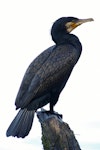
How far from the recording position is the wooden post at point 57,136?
827 centimetres

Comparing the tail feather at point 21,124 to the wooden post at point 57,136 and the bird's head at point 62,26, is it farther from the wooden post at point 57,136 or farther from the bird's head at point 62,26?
the bird's head at point 62,26

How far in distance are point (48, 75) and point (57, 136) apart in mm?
1334

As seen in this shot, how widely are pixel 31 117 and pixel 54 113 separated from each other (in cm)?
64

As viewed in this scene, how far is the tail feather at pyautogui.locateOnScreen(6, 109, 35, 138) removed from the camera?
869cm

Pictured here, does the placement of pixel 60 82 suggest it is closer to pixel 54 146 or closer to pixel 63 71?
pixel 63 71

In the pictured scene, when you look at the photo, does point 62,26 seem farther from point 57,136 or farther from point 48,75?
point 57,136

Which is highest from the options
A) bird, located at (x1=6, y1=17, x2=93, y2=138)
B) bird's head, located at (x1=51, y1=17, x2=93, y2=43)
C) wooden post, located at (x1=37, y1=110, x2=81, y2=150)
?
bird's head, located at (x1=51, y1=17, x2=93, y2=43)

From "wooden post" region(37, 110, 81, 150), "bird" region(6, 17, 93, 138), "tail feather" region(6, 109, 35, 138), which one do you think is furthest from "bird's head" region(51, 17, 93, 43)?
"wooden post" region(37, 110, 81, 150)

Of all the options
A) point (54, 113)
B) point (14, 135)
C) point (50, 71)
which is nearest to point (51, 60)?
point (50, 71)

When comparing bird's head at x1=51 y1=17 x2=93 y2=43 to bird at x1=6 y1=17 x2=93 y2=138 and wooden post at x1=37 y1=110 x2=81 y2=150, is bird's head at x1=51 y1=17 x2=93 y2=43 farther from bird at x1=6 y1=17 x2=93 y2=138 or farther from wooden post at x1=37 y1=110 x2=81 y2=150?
wooden post at x1=37 y1=110 x2=81 y2=150

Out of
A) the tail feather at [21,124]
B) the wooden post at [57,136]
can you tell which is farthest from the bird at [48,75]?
the wooden post at [57,136]

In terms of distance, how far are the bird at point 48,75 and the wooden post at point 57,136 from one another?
38 cm

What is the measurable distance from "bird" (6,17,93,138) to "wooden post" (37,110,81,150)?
38cm

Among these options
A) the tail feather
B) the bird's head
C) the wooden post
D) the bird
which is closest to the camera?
the wooden post
